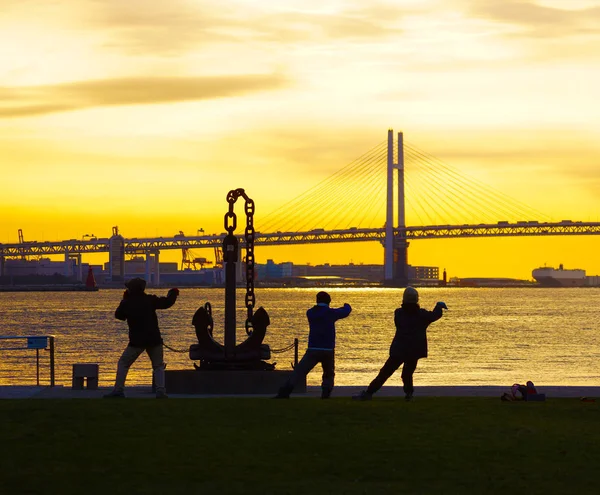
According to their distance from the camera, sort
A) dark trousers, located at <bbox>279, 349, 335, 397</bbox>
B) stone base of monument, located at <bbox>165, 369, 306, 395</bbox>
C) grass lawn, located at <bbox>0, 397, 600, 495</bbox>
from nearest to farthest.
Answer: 1. grass lawn, located at <bbox>0, 397, 600, 495</bbox>
2. dark trousers, located at <bbox>279, 349, 335, 397</bbox>
3. stone base of monument, located at <bbox>165, 369, 306, 395</bbox>

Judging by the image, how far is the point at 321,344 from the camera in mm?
12836

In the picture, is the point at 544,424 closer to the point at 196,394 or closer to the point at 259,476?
the point at 259,476

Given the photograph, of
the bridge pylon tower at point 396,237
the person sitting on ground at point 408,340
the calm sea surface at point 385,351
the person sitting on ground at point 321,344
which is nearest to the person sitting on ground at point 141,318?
the person sitting on ground at point 321,344

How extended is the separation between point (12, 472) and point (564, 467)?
11.6ft

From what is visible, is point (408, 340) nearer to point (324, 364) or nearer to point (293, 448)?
point (324, 364)

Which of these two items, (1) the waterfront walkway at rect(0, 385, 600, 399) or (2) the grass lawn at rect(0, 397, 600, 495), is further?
(1) the waterfront walkway at rect(0, 385, 600, 399)

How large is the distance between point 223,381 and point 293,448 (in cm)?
564

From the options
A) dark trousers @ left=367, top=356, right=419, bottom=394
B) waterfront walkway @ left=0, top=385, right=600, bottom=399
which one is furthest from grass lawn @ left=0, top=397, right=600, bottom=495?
waterfront walkway @ left=0, top=385, right=600, bottom=399

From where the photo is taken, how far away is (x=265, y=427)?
33.0 feet

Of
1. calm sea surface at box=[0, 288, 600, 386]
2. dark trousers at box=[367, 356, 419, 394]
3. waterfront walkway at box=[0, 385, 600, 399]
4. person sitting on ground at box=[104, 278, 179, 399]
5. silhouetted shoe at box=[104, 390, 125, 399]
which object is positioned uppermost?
person sitting on ground at box=[104, 278, 179, 399]

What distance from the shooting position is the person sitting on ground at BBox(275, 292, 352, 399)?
12.7 m

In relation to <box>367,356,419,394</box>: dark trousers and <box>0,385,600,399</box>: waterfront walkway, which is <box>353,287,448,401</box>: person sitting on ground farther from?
<box>0,385,600,399</box>: waterfront walkway

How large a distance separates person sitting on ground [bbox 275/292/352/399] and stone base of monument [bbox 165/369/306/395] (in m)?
1.63

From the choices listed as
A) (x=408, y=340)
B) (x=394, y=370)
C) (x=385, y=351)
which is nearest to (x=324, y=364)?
(x=394, y=370)
